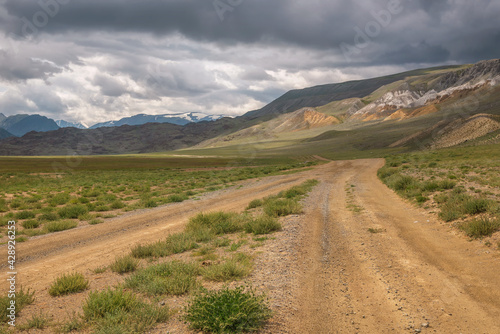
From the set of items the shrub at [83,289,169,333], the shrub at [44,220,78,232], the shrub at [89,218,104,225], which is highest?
the shrub at [83,289,169,333]

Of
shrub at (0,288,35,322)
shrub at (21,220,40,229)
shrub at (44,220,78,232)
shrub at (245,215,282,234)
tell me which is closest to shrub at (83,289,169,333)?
shrub at (0,288,35,322)

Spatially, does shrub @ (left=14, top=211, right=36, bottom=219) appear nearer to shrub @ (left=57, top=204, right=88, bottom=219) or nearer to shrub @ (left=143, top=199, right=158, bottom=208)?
shrub @ (left=57, top=204, right=88, bottom=219)

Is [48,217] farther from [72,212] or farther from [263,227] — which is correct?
[263,227]

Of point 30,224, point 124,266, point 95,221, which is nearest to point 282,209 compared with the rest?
point 124,266

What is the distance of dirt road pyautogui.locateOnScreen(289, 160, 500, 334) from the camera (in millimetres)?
5781

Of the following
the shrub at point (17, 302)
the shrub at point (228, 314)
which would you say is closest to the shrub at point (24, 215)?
the shrub at point (17, 302)

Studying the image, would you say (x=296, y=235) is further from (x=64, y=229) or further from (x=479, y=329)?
(x=64, y=229)

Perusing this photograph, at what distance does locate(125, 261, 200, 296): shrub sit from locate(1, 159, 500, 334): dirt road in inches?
51.7

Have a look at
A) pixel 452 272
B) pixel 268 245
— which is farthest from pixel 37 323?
pixel 452 272

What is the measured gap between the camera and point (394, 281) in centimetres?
754

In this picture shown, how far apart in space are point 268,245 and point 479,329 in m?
6.48

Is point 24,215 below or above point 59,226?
above

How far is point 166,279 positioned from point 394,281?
560 centimetres

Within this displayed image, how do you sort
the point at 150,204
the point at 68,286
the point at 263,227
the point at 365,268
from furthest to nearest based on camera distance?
1. the point at 150,204
2. the point at 263,227
3. the point at 365,268
4. the point at 68,286
